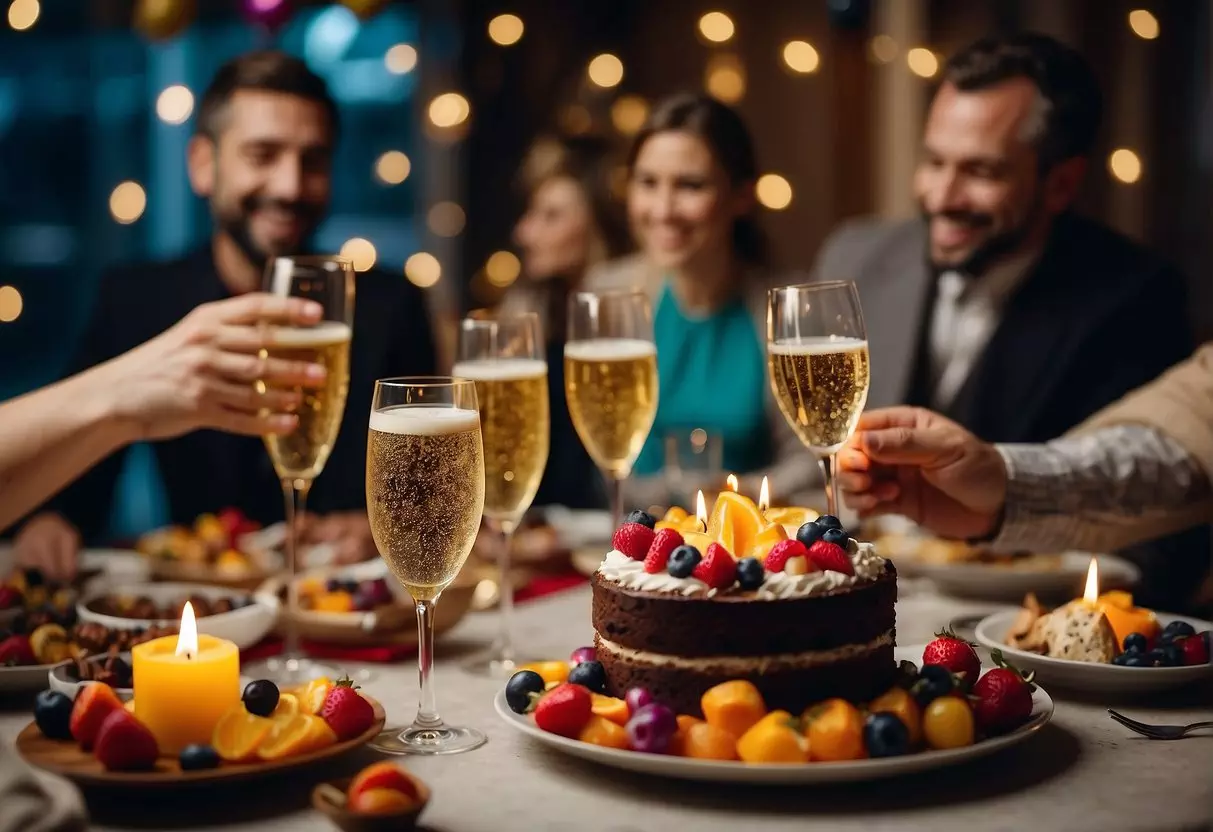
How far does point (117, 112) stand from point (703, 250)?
142 inches

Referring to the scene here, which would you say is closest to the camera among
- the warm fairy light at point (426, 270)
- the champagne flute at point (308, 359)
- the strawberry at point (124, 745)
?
the strawberry at point (124, 745)

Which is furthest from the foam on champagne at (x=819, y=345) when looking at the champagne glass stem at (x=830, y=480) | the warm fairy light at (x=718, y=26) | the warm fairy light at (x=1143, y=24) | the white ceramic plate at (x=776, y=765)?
the warm fairy light at (x=718, y=26)

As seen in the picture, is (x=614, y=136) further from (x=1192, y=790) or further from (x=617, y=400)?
(x=1192, y=790)

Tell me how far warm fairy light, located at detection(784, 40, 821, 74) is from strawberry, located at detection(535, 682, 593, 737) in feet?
14.2

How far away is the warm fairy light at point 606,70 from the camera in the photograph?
6059 millimetres

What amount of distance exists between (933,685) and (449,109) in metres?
5.32

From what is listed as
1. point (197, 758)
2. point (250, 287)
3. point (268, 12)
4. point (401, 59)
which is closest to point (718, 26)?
point (401, 59)

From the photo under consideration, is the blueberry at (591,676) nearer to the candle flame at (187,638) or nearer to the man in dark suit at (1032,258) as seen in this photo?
the candle flame at (187,638)

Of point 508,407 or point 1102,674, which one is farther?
point 508,407

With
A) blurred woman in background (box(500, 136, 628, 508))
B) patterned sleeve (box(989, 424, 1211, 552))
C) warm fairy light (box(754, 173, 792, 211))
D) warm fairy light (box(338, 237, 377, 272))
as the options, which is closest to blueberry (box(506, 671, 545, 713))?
patterned sleeve (box(989, 424, 1211, 552))

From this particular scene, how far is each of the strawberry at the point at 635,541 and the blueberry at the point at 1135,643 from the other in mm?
545

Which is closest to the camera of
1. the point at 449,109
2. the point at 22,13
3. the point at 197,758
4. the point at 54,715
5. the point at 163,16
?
the point at 197,758

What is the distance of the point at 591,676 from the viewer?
131cm

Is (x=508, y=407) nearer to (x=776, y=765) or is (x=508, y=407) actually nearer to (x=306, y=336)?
(x=306, y=336)
